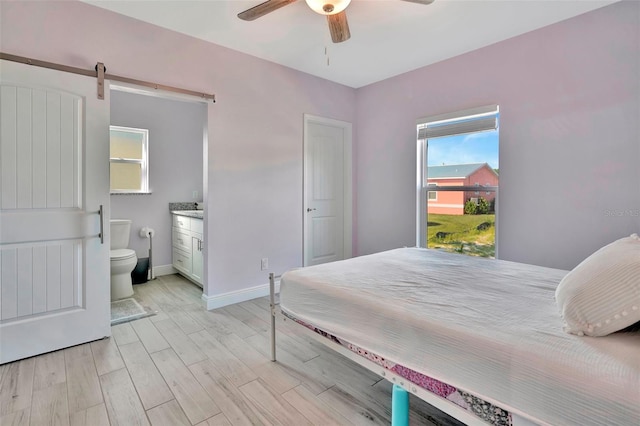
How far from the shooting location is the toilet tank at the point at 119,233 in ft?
11.5

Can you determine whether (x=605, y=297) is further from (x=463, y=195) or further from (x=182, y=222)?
(x=182, y=222)

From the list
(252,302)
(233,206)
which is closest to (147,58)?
(233,206)

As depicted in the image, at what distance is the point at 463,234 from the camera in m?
3.35

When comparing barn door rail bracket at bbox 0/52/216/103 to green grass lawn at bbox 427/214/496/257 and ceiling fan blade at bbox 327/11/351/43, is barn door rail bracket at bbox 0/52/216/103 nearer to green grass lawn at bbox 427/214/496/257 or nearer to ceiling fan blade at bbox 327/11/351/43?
ceiling fan blade at bbox 327/11/351/43

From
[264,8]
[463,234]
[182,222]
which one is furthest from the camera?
[182,222]

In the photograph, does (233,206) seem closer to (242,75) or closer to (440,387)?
(242,75)

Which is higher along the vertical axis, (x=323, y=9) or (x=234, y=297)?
(x=323, y=9)

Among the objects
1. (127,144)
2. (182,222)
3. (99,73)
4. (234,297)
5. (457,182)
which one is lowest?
(234,297)

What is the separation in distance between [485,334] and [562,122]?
7.80ft

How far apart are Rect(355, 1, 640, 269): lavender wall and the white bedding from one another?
92cm

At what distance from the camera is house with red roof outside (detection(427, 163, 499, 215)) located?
3.12m

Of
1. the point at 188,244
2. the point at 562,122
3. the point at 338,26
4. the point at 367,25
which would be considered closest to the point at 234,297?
the point at 188,244

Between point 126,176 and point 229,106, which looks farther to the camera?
point 126,176

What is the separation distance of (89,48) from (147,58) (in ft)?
1.31
